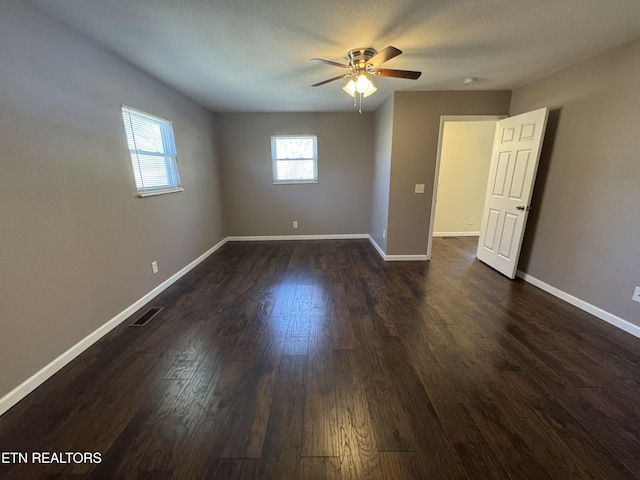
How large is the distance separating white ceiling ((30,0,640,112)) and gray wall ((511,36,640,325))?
9.8 inches

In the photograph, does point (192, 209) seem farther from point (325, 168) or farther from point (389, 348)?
point (389, 348)

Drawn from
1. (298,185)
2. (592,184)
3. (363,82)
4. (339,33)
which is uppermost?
(339,33)

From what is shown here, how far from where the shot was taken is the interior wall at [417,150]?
11.5 feet

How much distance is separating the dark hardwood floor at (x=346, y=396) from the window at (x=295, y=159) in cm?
297

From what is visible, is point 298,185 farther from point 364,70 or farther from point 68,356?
point 68,356

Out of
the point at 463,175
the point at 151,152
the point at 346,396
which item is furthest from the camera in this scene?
the point at 463,175

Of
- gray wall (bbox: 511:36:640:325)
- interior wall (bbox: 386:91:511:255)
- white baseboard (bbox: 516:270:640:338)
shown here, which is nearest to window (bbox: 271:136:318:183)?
interior wall (bbox: 386:91:511:255)

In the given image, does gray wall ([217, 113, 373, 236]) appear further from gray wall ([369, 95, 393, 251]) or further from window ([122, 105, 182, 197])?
window ([122, 105, 182, 197])

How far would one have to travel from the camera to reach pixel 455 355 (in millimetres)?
1979

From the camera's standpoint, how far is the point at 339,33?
1.98 m

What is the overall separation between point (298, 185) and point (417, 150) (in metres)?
2.32

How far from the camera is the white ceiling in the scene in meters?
1.68

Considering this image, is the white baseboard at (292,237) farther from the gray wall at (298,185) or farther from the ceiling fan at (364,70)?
the ceiling fan at (364,70)

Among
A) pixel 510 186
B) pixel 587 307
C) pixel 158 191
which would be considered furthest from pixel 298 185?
pixel 587 307
